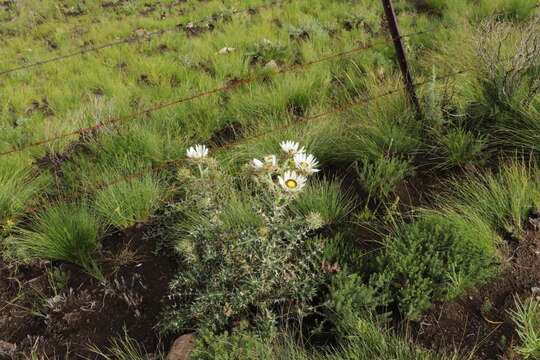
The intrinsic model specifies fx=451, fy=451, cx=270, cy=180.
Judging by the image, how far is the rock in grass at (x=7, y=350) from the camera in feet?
8.00

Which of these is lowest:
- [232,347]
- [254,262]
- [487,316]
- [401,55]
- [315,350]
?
[487,316]

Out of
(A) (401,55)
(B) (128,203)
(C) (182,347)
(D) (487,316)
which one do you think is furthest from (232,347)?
(A) (401,55)

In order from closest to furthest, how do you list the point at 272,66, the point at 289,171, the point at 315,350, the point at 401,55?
the point at 315,350, the point at 289,171, the point at 401,55, the point at 272,66

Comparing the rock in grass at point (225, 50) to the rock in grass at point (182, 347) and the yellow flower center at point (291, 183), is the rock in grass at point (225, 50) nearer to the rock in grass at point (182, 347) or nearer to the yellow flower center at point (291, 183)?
the yellow flower center at point (291, 183)

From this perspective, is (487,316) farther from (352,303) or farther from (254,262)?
(254,262)

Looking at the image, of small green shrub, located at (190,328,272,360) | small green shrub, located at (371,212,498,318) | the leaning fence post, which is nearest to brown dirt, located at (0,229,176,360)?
small green shrub, located at (190,328,272,360)

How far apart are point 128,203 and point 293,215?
3.79 feet

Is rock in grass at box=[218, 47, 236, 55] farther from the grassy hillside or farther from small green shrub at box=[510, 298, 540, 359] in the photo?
small green shrub at box=[510, 298, 540, 359]

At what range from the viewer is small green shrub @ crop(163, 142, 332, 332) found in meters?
2.15

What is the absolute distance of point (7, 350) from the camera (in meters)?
2.46

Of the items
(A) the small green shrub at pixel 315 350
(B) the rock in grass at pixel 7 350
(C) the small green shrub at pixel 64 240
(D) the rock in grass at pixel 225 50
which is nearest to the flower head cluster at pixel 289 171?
(A) the small green shrub at pixel 315 350

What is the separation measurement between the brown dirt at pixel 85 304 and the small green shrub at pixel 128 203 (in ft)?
0.50

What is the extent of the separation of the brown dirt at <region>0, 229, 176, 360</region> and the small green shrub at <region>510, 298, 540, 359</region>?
175 cm

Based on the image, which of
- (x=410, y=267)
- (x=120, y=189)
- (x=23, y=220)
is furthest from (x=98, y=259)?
(x=410, y=267)
